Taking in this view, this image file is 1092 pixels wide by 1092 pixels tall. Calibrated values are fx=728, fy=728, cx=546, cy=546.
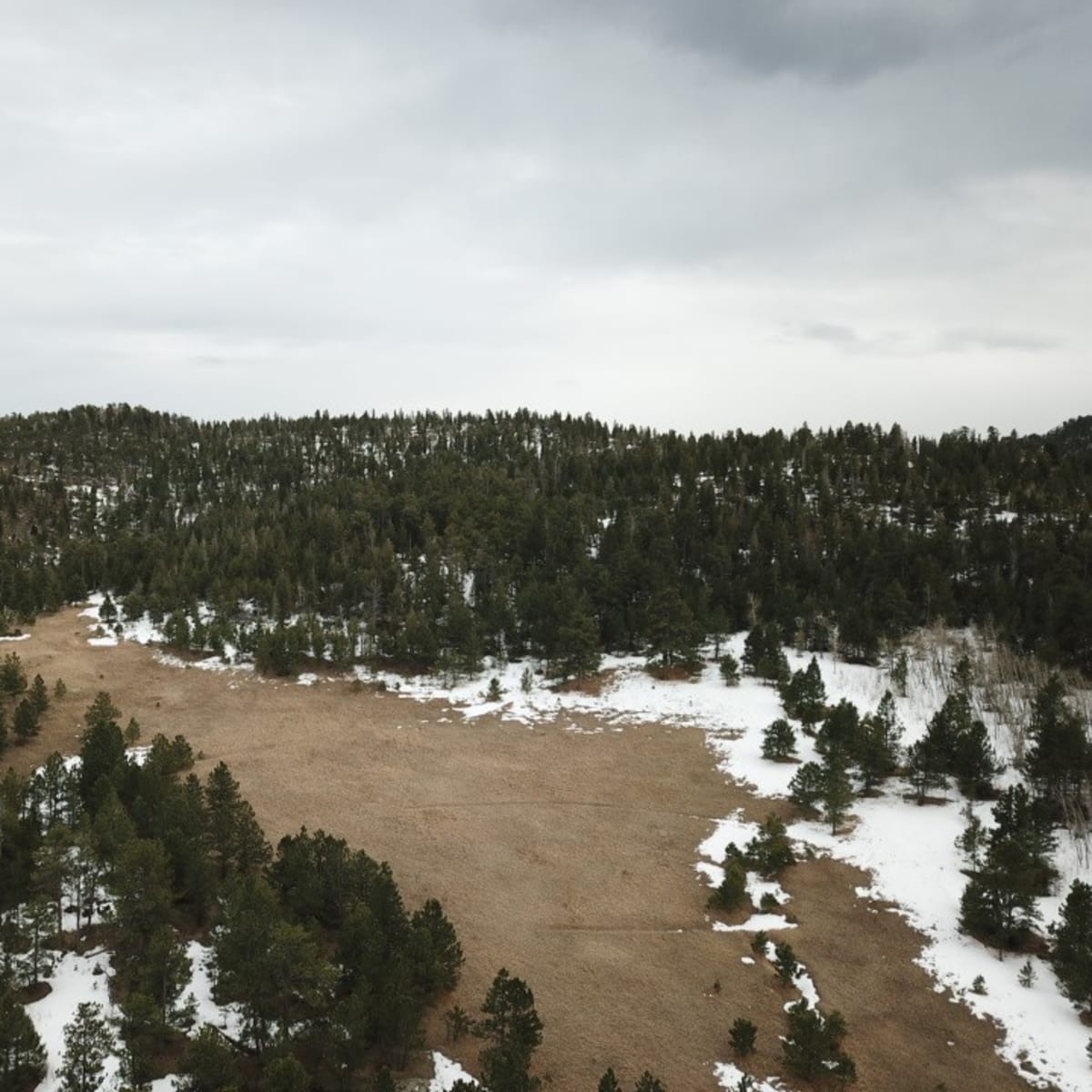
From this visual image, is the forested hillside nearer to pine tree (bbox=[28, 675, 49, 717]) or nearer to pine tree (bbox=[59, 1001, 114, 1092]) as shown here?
pine tree (bbox=[28, 675, 49, 717])

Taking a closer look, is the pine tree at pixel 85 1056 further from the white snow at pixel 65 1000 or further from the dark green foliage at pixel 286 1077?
the dark green foliage at pixel 286 1077

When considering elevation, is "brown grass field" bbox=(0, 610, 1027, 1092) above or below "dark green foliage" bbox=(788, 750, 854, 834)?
below

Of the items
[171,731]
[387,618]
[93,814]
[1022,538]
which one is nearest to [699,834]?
[93,814]

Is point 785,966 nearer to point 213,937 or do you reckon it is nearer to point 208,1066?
point 208,1066

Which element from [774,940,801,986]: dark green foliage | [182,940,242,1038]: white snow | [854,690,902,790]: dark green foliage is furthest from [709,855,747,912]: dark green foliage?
[182,940,242,1038]: white snow

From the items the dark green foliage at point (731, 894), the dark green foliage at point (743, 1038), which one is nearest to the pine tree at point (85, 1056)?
the dark green foliage at point (743, 1038)
